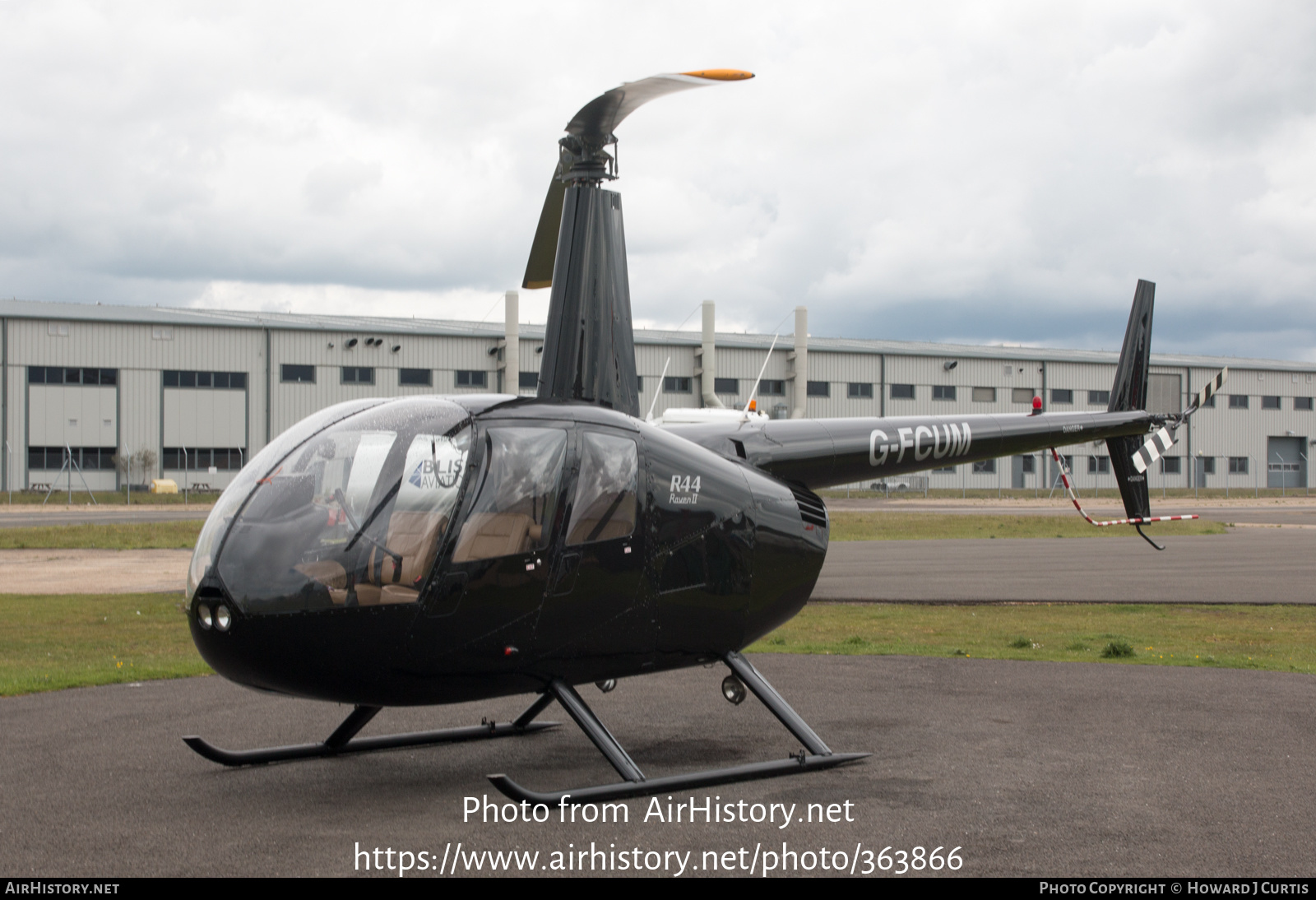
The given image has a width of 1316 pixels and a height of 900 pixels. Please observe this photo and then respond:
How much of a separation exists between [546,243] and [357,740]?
421cm

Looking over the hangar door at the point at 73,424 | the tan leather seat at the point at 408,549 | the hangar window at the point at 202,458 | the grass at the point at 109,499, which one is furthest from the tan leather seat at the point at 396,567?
the hangar door at the point at 73,424

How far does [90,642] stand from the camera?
527 inches

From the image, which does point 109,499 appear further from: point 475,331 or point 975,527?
point 975,527

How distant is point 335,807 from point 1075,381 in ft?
253

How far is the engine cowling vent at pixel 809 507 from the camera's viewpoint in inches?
327

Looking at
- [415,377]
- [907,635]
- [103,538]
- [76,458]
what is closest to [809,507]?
[907,635]

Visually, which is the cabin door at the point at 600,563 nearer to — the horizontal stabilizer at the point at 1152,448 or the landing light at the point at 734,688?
the landing light at the point at 734,688

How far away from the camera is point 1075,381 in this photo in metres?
77.0

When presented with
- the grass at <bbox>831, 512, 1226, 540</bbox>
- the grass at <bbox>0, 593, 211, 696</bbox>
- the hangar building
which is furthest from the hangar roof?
the grass at <bbox>0, 593, 211, 696</bbox>

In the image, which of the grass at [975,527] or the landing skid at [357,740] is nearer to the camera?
the landing skid at [357,740]

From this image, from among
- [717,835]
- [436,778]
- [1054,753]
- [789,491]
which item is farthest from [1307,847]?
[436,778]

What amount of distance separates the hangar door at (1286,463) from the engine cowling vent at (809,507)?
282ft

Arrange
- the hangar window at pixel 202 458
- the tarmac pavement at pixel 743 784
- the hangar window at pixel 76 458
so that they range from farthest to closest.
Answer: the hangar window at pixel 202 458, the hangar window at pixel 76 458, the tarmac pavement at pixel 743 784

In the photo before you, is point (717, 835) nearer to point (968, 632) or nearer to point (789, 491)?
point (789, 491)
